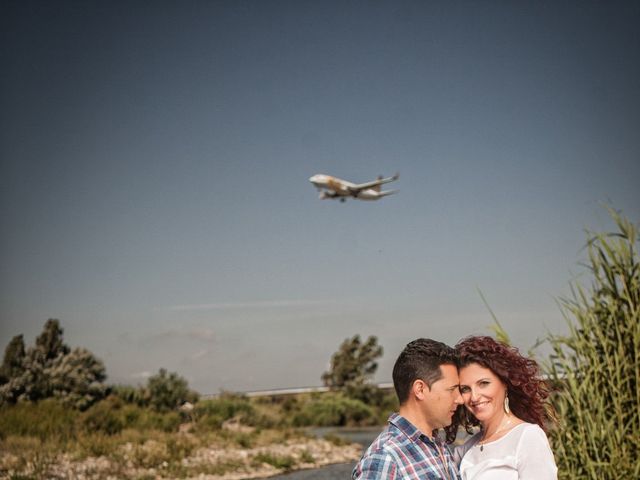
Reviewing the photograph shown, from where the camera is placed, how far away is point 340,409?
2923cm

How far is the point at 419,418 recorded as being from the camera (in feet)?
7.29

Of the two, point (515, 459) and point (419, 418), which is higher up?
point (419, 418)

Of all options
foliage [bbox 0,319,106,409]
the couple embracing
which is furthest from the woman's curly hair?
foliage [bbox 0,319,106,409]

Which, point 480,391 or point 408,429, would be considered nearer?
point 408,429

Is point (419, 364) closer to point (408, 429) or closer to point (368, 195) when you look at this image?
point (408, 429)

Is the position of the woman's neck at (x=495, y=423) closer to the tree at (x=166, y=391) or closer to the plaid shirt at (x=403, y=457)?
the plaid shirt at (x=403, y=457)

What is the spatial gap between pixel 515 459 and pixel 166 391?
20264 mm

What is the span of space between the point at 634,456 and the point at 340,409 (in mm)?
25169

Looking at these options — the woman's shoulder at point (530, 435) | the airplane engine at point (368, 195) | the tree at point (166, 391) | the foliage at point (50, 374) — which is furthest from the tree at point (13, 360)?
the woman's shoulder at point (530, 435)

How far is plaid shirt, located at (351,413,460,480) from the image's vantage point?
2.03 m

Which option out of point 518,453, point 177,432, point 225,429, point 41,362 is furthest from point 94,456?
point 518,453

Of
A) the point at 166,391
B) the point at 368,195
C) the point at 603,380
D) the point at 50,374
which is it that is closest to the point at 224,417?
the point at 166,391

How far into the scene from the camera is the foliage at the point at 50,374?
19.9 metres

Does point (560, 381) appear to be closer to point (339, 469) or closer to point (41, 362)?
point (339, 469)
